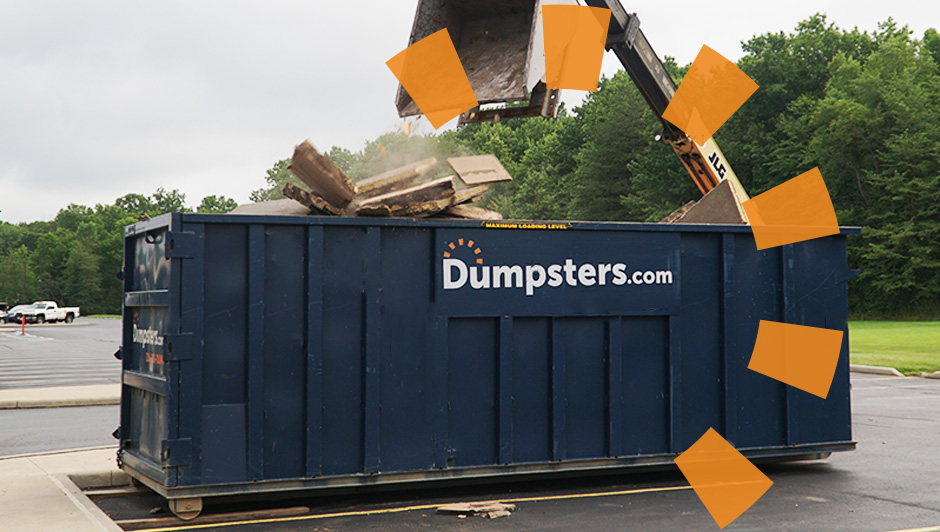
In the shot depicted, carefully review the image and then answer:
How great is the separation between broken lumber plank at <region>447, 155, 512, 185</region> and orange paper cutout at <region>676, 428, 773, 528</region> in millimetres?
3029

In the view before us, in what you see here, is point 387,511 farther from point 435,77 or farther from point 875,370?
point 875,370

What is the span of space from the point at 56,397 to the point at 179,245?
10503 mm

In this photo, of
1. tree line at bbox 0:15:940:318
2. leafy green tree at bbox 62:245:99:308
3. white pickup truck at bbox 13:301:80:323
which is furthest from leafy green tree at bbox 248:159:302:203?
leafy green tree at bbox 62:245:99:308

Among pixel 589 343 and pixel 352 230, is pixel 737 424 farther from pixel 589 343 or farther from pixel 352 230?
pixel 352 230

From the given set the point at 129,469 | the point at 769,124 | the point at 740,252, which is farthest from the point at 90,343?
the point at 769,124

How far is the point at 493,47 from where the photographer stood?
7.87m

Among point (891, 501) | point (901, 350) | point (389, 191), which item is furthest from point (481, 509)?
point (901, 350)

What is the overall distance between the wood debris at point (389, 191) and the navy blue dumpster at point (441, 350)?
0.69 feet

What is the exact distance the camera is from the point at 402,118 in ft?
25.3

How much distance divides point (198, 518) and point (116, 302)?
114030 millimetres

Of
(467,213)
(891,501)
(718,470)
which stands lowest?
(891,501)

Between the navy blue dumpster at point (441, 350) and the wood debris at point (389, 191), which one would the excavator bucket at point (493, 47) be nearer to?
the wood debris at point (389, 191)

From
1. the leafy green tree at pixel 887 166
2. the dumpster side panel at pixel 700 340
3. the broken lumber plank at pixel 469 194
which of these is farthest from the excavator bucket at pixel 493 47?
the leafy green tree at pixel 887 166

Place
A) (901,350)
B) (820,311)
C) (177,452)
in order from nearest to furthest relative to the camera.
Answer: (177,452) → (820,311) → (901,350)
